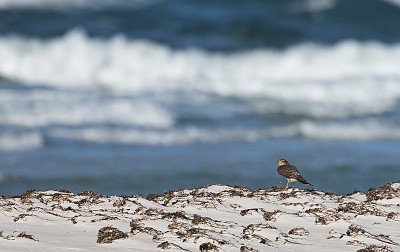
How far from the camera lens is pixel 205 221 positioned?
11508mm

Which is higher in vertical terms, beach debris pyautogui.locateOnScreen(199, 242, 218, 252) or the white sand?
the white sand

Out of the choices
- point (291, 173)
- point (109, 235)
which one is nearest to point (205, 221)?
point (109, 235)

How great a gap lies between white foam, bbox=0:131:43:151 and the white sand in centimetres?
1214

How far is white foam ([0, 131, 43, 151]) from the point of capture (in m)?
25.2

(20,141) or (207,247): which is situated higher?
(20,141)

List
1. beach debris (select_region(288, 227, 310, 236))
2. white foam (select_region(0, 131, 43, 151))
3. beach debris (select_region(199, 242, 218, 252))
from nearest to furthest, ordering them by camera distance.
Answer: beach debris (select_region(199, 242, 218, 252)) → beach debris (select_region(288, 227, 310, 236)) → white foam (select_region(0, 131, 43, 151))

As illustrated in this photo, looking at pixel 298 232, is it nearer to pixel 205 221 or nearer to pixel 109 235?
pixel 205 221

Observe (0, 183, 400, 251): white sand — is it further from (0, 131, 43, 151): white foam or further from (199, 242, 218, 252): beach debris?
(0, 131, 43, 151): white foam

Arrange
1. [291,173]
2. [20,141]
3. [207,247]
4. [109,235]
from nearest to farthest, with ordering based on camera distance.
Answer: [207,247] → [109,235] → [291,173] → [20,141]

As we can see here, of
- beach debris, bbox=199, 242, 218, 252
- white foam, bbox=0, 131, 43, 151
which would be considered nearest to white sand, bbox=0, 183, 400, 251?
beach debris, bbox=199, 242, 218, 252

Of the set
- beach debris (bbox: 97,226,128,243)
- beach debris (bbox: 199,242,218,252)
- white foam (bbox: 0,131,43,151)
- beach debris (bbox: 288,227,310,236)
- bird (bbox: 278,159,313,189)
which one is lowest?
beach debris (bbox: 199,242,218,252)

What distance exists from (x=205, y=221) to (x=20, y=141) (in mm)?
15029

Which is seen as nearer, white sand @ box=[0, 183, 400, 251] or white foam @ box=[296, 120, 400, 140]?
white sand @ box=[0, 183, 400, 251]

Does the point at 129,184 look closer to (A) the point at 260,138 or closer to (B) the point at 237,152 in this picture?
(B) the point at 237,152
